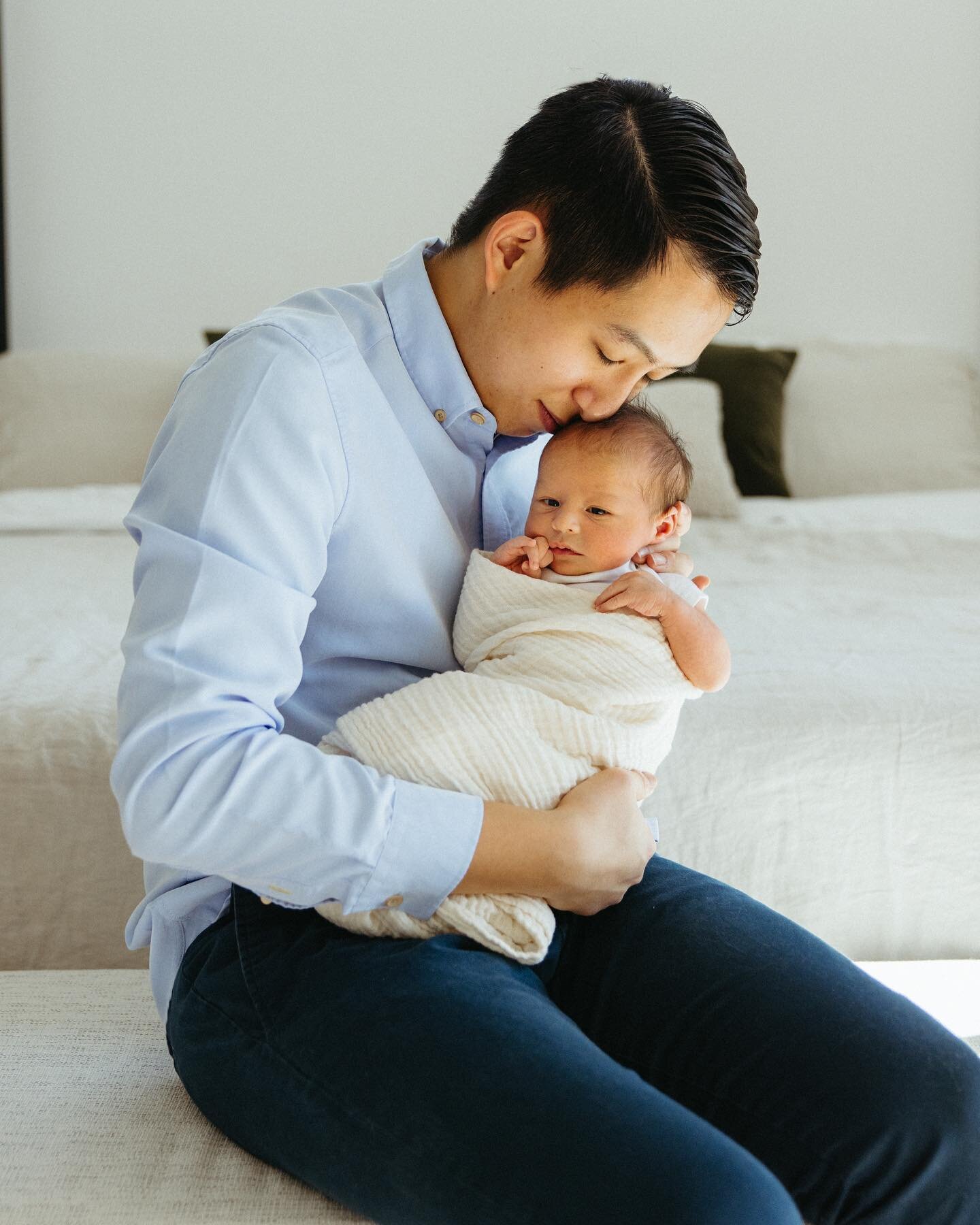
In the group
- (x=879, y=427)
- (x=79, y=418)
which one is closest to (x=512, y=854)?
(x=79, y=418)

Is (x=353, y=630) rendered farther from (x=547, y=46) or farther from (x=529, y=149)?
(x=547, y=46)

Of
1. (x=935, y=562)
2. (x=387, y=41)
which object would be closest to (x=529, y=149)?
(x=935, y=562)

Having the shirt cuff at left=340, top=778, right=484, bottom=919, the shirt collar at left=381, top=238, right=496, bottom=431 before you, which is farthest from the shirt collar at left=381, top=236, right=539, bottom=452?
the shirt cuff at left=340, top=778, right=484, bottom=919

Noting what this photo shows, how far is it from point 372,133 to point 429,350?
2619 millimetres

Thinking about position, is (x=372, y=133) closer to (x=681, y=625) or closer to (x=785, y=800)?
(x=785, y=800)

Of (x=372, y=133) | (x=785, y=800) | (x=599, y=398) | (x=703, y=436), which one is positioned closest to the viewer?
(x=599, y=398)

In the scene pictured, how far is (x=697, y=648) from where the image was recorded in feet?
3.43

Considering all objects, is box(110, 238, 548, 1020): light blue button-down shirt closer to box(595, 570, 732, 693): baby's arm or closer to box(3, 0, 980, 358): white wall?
box(595, 570, 732, 693): baby's arm

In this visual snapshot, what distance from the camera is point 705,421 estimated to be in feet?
9.51

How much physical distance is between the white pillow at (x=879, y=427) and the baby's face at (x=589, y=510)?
2135 mm

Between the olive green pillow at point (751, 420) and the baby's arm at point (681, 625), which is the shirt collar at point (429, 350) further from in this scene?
the olive green pillow at point (751, 420)

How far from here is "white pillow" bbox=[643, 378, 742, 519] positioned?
2730mm

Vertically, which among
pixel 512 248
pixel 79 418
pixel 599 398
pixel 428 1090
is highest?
pixel 512 248

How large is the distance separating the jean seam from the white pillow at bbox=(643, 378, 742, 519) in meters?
2.00
